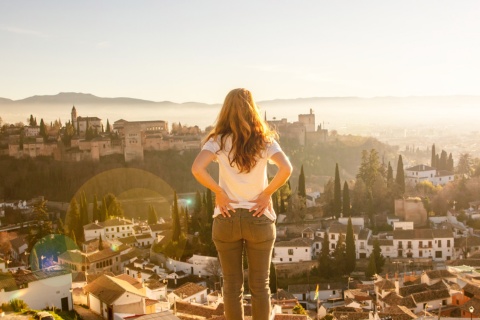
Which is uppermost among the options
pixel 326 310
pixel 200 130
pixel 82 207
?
pixel 200 130

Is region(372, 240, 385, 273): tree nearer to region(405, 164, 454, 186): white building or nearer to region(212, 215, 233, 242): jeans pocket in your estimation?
region(405, 164, 454, 186): white building

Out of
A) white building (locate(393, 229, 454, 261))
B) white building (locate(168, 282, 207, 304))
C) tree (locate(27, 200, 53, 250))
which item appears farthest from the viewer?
white building (locate(393, 229, 454, 261))

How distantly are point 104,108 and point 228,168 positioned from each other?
83.1m

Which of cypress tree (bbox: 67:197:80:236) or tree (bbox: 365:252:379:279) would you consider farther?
cypress tree (bbox: 67:197:80:236)

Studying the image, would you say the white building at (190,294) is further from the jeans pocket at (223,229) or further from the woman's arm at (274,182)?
the woman's arm at (274,182)

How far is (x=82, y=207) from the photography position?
1200 inches

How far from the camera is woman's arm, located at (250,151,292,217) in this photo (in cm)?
334

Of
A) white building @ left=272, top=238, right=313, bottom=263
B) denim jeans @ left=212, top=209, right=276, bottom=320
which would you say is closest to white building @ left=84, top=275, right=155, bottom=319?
denim jeans @ left=212, top=209, right=276, bottom=320

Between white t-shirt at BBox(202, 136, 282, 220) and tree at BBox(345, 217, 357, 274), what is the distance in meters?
21.6

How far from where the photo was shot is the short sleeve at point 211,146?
338 cm

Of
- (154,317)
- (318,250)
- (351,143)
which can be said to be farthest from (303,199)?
(351,143)

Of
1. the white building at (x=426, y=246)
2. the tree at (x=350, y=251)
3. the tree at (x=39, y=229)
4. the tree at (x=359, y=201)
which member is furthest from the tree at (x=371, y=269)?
the tree at (x=39, y=229)

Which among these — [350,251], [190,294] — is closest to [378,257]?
[350,251]

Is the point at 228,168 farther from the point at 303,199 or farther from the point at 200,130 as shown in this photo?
the point at 200,130
